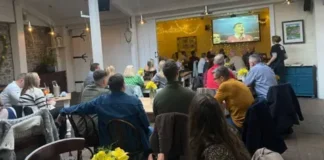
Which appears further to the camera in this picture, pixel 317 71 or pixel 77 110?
pixel 317 71

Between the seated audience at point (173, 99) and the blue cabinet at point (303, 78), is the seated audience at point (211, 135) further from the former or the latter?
the blue cabinet at point (303, 78)

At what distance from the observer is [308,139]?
5074mm

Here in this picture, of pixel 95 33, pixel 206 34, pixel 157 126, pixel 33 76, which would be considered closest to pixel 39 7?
pixel 95 33

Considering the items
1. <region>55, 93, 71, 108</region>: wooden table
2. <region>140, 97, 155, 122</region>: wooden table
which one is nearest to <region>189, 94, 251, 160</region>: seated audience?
<region>140, 97, 155, 122</region>: wooden table

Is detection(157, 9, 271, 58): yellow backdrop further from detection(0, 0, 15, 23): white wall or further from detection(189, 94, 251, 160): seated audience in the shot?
detection(189, 94, 251, 160): seated audience

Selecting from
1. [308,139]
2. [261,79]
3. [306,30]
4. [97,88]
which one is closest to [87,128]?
[97,88]

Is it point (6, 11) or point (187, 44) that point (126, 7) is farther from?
point (187, 44)

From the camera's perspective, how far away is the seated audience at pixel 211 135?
1.83 m

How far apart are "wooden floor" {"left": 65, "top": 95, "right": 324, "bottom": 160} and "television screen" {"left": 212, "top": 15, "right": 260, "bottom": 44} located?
15.0ft

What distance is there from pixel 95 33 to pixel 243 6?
176 inches

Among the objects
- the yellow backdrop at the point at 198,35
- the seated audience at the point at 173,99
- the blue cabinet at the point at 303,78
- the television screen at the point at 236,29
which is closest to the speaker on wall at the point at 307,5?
the blue cabinet at the point at 303,78

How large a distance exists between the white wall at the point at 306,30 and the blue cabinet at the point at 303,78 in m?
0.35

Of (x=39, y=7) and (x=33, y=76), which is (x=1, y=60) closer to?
(x=39, y=7)

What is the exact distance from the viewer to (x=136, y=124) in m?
3.31
